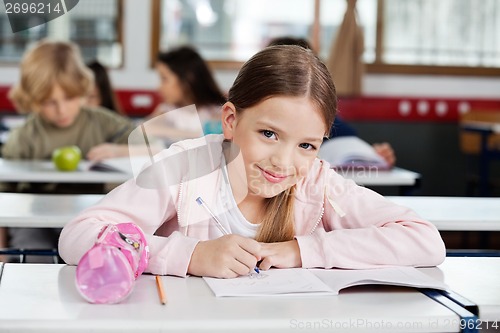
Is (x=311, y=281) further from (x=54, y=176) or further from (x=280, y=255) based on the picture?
(x=54, y=176)

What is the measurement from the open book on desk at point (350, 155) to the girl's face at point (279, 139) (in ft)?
4.91

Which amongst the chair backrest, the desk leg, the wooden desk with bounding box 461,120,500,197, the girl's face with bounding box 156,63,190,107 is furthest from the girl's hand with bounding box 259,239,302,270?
the chair backrest

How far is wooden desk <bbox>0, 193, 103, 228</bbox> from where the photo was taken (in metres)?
1.79

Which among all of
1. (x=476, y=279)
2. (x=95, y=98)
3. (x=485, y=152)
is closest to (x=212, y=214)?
(x=476, y=279)

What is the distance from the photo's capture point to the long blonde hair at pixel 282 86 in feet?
4.88

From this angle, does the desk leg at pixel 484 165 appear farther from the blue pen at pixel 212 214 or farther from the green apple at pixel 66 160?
the blue pen at pixel 212 214

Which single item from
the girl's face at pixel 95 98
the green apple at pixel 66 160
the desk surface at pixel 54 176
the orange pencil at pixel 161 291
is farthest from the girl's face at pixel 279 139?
the girl's face at pixel 95 98

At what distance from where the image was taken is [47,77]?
3178 millimetres

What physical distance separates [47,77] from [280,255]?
6.63ft

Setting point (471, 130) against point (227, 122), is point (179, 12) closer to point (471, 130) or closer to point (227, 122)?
point (471, 130)

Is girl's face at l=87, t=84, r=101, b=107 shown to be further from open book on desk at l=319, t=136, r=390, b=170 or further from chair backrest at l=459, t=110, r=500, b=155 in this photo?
chair backrest at l=459, t=110, r=500, b=155

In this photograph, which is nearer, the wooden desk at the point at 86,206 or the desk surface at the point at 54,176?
the wooden desk at the point at 86,206

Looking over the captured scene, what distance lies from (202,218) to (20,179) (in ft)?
4.37

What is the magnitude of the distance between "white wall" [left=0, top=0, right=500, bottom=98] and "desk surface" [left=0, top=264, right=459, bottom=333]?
4675 millimetres
